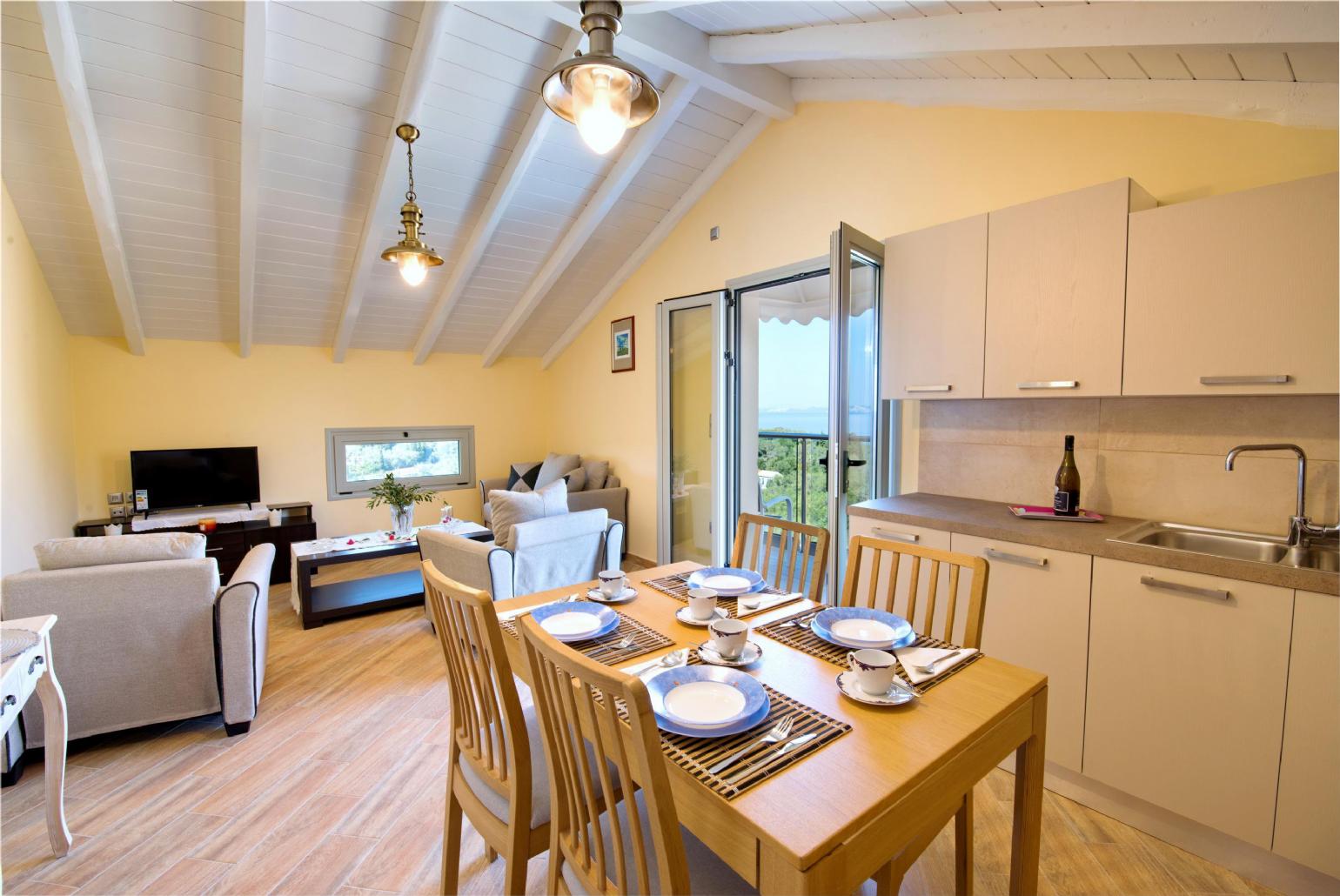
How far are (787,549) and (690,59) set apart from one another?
241 cm

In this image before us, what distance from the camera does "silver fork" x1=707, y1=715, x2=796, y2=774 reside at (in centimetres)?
95

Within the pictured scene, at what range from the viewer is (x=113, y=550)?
2.23 meters

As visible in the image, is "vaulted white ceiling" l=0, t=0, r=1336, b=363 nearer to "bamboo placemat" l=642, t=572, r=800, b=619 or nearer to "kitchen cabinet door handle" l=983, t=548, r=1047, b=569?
"kitchen cabinet door handle" l=983, t=548, r=1047, b=569

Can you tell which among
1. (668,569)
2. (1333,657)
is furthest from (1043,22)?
(668,569)

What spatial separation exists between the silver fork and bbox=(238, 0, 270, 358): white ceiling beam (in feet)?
10.8

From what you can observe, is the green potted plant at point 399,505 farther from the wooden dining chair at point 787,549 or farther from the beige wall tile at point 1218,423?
the beige wall tile at point 1218,423

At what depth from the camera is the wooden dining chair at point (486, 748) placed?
3.98 feet

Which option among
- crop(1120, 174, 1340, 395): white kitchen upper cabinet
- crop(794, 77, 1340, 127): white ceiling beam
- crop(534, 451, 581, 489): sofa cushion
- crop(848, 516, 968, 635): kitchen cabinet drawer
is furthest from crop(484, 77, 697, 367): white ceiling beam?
crop(848, 516, 968, 635): kitchen cabinet drawer

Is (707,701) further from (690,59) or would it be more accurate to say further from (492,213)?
(492,213)

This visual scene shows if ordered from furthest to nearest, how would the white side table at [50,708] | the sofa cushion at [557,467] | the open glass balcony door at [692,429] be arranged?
the sofa cushion at [557,467] → the open glass balcony door at [692,429] → the white side table at [50,708]

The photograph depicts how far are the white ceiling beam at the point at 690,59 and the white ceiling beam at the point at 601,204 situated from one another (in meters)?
0.20

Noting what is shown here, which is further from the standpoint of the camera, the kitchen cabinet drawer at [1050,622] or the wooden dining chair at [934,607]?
the kitchen cabinet drawer at [1050,622]

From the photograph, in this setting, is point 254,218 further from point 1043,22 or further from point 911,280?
A: point 1043,22

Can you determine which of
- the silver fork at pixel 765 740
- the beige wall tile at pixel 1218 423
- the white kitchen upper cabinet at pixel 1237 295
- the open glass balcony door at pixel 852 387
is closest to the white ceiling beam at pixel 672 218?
the open glass balcony door at pixel 852 387
